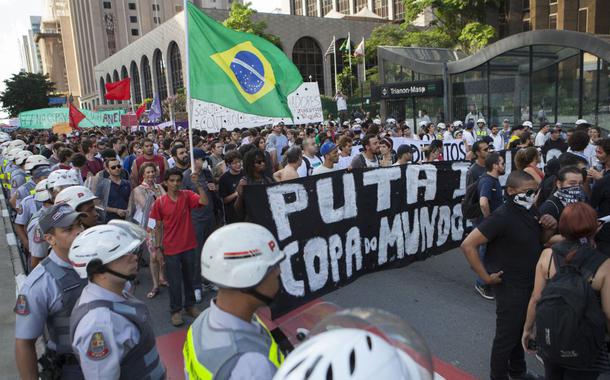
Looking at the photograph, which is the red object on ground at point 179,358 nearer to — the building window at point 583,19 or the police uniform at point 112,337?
the police uniform at point 112,337

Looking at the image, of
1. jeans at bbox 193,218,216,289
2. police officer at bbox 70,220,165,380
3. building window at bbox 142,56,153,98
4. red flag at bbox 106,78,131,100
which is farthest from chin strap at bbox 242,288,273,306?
building window at bbox 142,56,153,98

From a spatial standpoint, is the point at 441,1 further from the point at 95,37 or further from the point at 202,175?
the point at 95,37

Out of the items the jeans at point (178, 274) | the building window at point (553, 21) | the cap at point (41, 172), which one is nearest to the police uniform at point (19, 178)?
the cap at point (41, 172)

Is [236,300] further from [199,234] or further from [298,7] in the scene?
[298,7]

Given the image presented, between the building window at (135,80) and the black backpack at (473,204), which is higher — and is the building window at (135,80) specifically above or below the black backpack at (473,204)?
above

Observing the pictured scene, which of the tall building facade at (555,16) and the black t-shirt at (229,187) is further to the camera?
the tall building facade at (555,16)

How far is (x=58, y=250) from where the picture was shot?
109 inches

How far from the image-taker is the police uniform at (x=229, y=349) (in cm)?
153

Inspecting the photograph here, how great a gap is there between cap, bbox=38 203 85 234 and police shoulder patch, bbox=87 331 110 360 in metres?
1.07

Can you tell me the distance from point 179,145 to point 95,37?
109 m

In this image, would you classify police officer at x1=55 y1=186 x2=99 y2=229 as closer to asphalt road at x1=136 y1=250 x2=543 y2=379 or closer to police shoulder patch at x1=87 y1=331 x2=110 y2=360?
asphalt road at x1=136 y1=250 x2=543 y2=379

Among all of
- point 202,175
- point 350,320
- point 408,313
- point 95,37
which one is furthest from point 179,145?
point 95,37

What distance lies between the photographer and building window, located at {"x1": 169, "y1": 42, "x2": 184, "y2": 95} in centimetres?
5925

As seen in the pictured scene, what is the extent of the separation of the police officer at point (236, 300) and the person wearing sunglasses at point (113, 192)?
524cm
